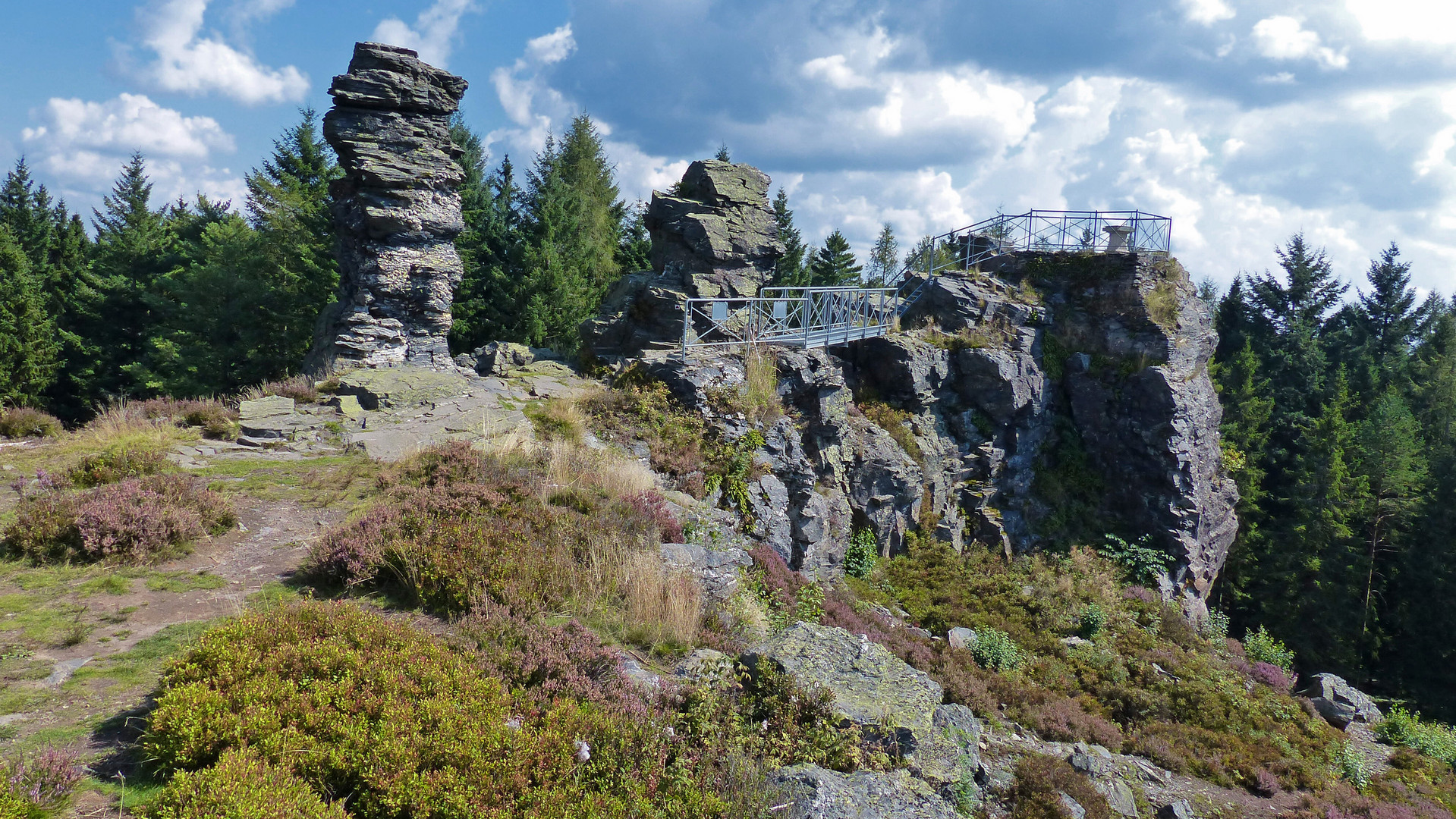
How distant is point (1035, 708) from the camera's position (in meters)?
10.9

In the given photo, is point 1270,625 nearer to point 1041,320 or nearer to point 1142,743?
point 1041,320

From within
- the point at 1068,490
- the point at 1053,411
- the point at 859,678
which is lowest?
the point at 1068,490

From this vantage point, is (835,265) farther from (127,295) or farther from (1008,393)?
(127,295)

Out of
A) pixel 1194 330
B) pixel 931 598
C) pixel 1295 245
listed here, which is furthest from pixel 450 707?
pixel 1295 245

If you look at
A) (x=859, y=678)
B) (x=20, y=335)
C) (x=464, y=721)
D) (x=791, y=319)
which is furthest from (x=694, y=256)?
(x=20, y=335)

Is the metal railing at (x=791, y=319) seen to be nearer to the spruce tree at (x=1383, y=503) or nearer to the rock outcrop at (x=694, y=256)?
the rock outcrop at (x=694, y=256)

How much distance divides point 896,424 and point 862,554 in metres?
3.89

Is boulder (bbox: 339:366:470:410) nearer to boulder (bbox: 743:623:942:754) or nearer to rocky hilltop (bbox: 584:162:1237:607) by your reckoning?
rocky hilltop (bbox: 584:162:1237:607)

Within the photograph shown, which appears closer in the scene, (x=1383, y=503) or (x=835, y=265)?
(x=1383, y=503)

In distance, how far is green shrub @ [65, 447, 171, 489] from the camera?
8.04 meters

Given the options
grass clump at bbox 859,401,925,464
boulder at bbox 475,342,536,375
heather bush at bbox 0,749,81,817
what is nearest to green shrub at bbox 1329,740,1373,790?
grass clump at bbox 859,401,925,464

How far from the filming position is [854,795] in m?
4.78

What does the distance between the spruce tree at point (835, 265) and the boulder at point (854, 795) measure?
3679cm

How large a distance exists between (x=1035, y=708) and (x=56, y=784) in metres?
11.2
